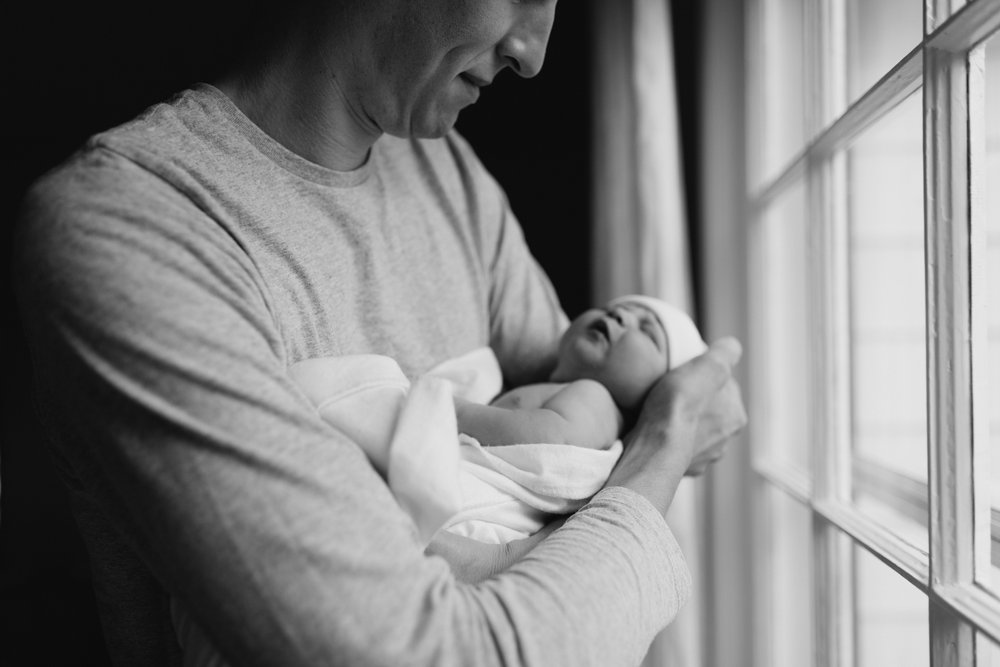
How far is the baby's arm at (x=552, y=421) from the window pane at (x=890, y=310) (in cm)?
42

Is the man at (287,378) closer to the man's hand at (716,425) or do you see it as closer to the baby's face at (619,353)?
the man's hand at (716,425)

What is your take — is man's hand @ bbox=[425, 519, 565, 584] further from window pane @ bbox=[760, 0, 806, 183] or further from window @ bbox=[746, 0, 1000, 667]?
window pane @ bbox=[760, 0, 806, 183]

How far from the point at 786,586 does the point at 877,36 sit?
1.12 metres

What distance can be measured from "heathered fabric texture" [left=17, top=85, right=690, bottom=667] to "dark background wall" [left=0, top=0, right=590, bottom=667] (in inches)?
54.5

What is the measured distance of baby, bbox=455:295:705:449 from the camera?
113 cm

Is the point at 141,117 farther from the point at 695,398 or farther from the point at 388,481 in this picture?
the point at 695,398

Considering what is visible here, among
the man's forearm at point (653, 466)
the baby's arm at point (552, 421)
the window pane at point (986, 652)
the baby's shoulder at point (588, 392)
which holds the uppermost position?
the baby's shoulder at point (588, 392)

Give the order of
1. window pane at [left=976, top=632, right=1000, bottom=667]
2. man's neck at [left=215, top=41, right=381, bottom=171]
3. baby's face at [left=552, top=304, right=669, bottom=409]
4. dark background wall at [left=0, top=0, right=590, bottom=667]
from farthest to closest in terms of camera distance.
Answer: dark background wall at [left=0, top=0, right=590, bottom=667], baby's face at [left=552, top=304, right=669, bottom=409], man's neck at [left=215, top=41, right=381, bottom=171], window pane at [left=976, top=632, right=1000, bottom=667]

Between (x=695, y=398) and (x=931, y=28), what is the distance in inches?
22.9

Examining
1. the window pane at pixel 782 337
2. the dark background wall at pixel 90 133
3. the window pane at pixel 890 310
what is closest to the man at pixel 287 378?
the window pane at pixel 890 310

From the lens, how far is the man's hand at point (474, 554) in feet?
3.07

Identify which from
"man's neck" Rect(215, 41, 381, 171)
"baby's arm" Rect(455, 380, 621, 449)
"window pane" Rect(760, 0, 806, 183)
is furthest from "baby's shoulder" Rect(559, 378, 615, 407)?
"window pane" Rect(760, 0, 806, 183)

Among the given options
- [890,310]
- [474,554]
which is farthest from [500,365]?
[890,310]

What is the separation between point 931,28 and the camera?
87 centimetres
